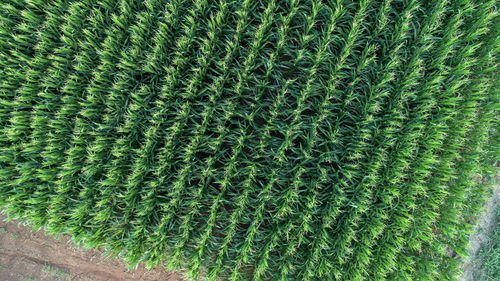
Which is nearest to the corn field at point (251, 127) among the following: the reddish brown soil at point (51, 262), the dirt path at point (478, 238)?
the reddish brown soil at point (51, 262)

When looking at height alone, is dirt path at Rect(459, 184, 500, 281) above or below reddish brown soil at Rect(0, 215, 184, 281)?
above

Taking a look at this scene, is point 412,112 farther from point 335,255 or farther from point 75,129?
point 75,129

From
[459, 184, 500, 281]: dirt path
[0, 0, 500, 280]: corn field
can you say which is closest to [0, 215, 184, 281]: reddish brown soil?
[0, 0, 500, 280]: corn field

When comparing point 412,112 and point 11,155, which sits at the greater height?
point 412,112

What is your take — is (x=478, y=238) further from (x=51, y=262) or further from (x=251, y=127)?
(x=51, y=262)

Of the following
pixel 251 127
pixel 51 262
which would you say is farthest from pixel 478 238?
pixel 51 262

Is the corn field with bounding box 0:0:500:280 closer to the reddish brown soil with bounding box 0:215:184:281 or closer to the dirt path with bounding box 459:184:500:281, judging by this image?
the reddish brown soil with bounding box 0:215:184:281

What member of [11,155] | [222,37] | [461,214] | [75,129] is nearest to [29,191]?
[11,155]
